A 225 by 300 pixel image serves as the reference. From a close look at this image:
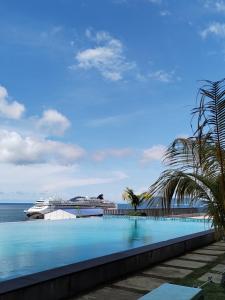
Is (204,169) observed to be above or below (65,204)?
below

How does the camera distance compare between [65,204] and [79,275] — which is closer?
[79,275]

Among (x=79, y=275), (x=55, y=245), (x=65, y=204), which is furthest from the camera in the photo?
(x=65, y=204)

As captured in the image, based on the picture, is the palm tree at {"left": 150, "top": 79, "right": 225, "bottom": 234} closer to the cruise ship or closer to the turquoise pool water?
the turquoise pool water

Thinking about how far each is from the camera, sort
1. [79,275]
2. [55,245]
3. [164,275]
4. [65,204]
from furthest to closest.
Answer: [65,204] → [55,245] → [164,275] → [79,275]

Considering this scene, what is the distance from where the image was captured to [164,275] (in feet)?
23.3

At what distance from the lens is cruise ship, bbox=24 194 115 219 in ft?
215

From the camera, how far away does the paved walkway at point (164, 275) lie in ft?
18.9

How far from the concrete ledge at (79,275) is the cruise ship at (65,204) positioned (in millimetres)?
56420

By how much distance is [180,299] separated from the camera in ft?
10.7

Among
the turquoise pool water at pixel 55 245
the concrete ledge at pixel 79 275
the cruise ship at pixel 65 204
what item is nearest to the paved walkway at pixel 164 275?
the concrete ledge at pixel 79 275

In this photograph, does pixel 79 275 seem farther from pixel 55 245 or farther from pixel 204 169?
pixel 55 245

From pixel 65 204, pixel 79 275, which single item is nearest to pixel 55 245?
pixel 79 275

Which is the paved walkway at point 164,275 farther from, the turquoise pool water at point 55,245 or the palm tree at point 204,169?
the turquoise pool water at point 55,245

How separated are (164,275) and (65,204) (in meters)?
63.9
